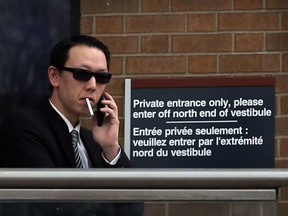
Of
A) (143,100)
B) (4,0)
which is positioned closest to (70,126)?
(143,100)

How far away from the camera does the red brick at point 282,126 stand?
16.3ft

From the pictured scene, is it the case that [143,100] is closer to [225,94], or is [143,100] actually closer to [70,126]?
[225,94]

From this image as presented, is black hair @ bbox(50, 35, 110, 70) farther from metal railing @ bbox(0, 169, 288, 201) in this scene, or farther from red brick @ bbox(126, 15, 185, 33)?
red brick @ bbox(126, 15, 185, 33)

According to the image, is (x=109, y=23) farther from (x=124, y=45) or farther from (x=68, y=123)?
(x=68, y=123)

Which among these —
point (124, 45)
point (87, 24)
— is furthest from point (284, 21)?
point (87, 24)

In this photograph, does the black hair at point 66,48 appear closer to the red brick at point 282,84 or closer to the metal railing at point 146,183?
the metal railing at point 146,183

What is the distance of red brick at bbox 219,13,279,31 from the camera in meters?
5.00

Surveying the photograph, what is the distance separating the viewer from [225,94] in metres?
5.02

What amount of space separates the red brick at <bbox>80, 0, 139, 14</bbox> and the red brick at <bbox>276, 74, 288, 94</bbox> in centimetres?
99

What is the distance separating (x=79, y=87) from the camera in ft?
10.8

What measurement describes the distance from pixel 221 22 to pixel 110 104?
1742mm

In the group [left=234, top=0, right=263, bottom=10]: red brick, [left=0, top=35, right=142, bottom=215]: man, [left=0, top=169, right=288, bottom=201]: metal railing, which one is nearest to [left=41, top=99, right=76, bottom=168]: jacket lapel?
[left=0, top=35, right=142, bottom=215]: man

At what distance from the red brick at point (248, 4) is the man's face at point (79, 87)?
1864mm

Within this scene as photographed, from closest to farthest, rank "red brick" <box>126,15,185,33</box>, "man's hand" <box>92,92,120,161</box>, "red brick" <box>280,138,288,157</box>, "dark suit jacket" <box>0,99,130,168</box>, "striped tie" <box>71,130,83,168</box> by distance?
"dark suit jacket" <box>0,99,130,168</box> < "striped tie" <box>71,130,83,168</box> < "man's hand" <box>92,92,120,161</box> < "red brick" <box>280,138,288,157</box> < "red brick" <box>126,15,185,33</box>
